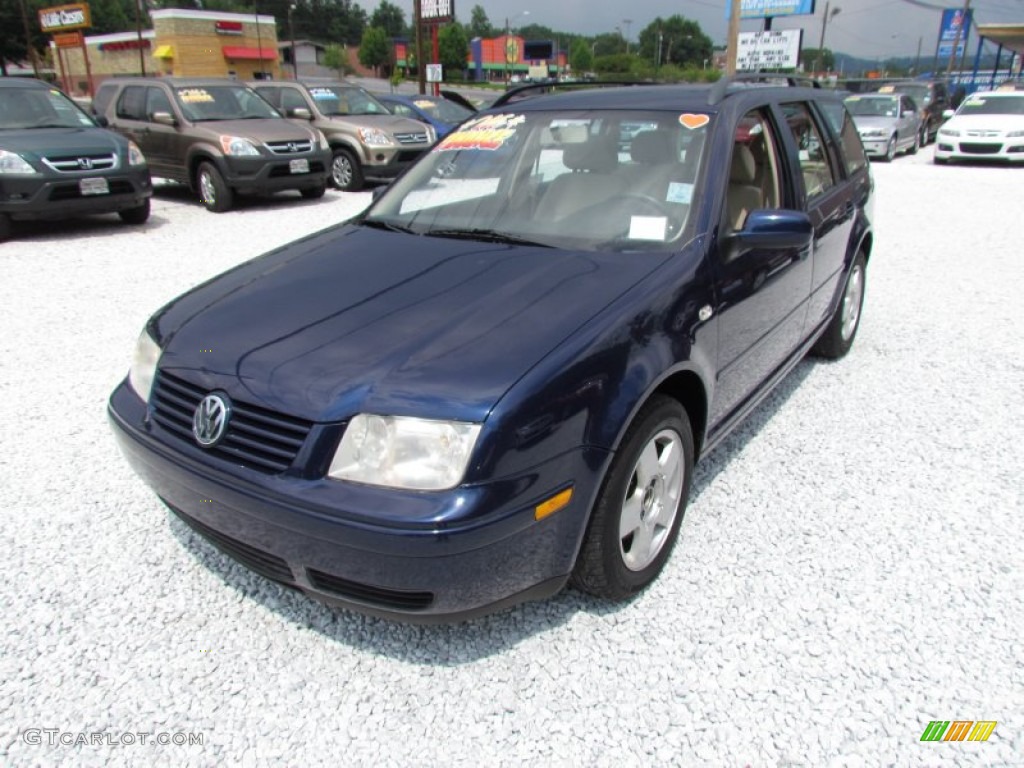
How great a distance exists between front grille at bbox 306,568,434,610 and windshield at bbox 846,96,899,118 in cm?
1817

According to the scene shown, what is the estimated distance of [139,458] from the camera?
2.33 metres

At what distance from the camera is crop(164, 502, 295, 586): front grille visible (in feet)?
6.82

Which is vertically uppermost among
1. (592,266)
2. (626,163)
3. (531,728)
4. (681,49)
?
(681,49)

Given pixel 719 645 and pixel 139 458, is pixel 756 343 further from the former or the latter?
pixel 139 458

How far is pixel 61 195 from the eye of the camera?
7.75 metres

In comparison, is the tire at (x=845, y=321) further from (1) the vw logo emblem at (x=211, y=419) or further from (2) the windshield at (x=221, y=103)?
(2) the windshield at (x=221, y=103)

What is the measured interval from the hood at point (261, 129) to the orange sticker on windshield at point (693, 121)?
8.19 metres

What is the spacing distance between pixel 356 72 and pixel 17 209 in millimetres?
94990

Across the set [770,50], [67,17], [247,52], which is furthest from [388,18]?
[770,50]

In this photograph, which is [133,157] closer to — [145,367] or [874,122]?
[145,367]

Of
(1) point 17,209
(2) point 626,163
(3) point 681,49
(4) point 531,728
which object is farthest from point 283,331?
(3) point 681,49

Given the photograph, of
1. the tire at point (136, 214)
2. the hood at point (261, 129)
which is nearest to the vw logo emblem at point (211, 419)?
the tire at point (136, 214)

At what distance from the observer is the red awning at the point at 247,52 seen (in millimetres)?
58125

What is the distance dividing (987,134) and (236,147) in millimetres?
14649
